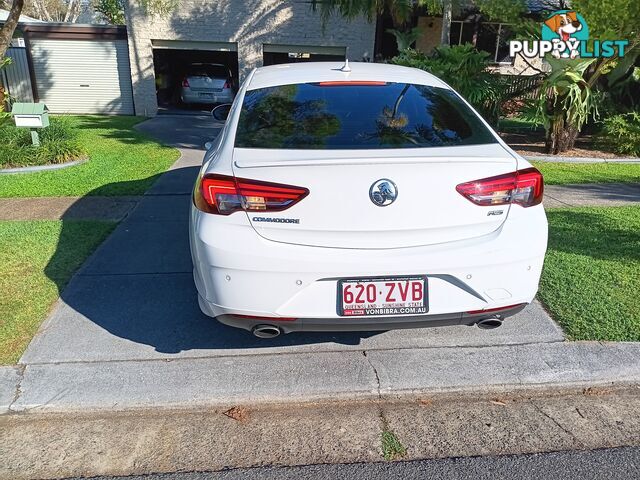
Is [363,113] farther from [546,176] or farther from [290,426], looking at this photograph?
[546,176]

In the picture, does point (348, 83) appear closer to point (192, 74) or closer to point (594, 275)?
point (594, 275)

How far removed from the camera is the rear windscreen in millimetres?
2922

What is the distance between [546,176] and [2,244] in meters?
7.26

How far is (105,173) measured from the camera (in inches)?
312

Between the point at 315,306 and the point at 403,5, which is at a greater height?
the point at 403,5

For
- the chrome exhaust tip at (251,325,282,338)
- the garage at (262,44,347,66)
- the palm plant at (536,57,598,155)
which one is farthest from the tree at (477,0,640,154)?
the chrome exhaust tip at (251,325,282,338)

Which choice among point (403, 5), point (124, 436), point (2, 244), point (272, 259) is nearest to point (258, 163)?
point (272, 259)

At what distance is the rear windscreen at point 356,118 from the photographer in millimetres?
2922

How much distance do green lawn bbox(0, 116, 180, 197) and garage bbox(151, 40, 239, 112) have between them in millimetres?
5780

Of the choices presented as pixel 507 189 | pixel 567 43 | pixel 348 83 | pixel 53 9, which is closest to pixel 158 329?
pixel 348 83

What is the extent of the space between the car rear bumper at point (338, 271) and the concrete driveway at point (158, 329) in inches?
25.9

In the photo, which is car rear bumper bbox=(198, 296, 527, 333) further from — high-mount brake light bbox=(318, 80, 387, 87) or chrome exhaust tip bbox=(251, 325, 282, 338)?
high-mount brake light bbox=(318, 80, 387, 87)

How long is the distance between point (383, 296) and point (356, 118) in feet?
3.73

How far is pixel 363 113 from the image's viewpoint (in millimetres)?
3199
